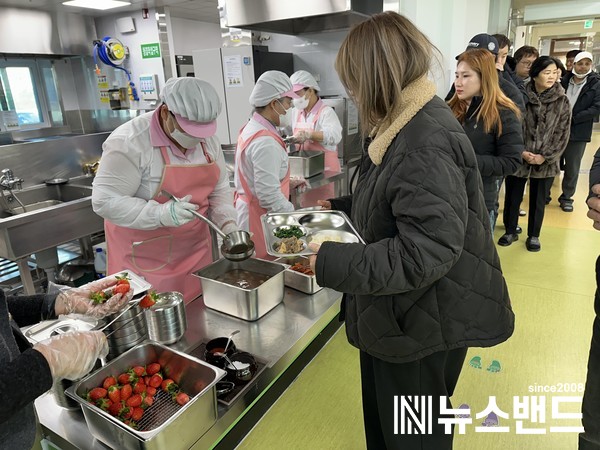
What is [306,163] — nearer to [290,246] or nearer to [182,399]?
[290,246]

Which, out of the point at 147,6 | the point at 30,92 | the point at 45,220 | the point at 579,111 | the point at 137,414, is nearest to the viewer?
the point at 137,414

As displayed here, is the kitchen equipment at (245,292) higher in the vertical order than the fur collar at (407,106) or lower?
lower

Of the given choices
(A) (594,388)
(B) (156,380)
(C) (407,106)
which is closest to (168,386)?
(B) (156,380)

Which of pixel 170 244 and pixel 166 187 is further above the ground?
pixel 166 187

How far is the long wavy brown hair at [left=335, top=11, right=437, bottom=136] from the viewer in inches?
40.5

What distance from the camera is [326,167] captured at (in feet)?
12.2

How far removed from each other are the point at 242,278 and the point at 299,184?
1.53 m

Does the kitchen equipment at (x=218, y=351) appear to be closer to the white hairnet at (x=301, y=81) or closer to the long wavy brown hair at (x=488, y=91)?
the long wavy brown hair at (x=488, y=91)

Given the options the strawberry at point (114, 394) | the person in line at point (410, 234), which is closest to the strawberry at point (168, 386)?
the strawberry at point (114, 394)

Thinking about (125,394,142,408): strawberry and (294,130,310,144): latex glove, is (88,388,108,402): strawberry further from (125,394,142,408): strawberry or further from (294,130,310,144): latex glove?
(294,130,310,144): latex glove

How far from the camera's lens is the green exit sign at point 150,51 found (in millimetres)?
5090

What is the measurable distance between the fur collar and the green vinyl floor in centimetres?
138

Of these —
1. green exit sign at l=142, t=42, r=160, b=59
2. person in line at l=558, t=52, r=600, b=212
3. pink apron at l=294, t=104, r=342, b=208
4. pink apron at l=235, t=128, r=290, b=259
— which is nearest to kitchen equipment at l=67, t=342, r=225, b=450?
pink apron at l=235, t=128, r=290, b=259

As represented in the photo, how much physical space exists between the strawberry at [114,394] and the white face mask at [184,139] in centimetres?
104
